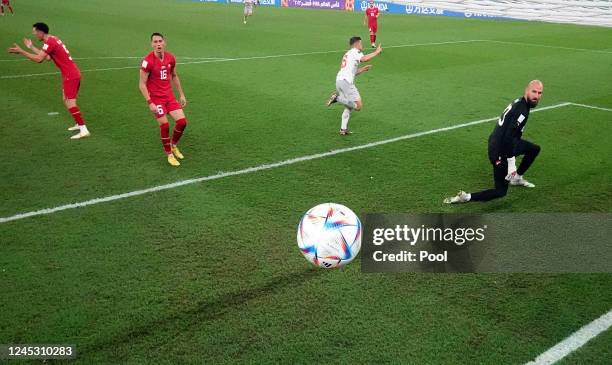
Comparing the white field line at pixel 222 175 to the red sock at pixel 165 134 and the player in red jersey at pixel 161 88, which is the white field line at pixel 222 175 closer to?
the player in red jersey at pixel 161 88

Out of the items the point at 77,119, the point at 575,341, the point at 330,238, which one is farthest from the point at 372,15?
the point at 575,341

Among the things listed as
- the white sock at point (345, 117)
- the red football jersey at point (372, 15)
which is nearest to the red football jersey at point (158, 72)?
the white sock at point (345, 117)

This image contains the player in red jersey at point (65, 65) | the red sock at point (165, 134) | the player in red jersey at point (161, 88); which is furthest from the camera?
the player in red jersey at point (65, 65)

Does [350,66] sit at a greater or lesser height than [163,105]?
greater

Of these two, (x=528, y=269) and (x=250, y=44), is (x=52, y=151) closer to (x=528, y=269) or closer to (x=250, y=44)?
(x=528, y=269)

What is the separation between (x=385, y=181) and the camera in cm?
773

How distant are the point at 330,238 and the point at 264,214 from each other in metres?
1.82

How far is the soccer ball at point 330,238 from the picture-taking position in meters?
4.98

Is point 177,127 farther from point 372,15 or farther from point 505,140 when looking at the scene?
point 372,15

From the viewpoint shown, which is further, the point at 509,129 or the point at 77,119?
the point at 77,119

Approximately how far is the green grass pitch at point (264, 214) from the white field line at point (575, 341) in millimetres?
70

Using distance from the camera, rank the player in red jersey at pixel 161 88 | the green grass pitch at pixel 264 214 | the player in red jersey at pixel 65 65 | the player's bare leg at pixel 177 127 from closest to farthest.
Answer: the green grass pitch at pixel 264 214 < the player in red jersey at pixel 161 88 < the player's bare leg at pixel 177 127 < the player in red jersey at pixel 65 65

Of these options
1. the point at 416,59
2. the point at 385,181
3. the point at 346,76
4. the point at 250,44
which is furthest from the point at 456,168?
the point at 250,44

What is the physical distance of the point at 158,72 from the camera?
811cm
